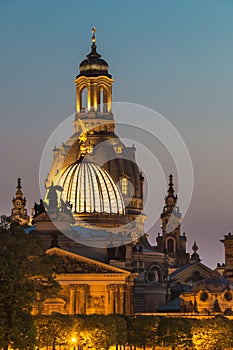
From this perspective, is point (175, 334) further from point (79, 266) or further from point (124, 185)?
point (124, 185)

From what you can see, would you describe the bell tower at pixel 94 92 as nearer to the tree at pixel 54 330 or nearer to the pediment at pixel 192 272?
the pediment at pixel 192 272

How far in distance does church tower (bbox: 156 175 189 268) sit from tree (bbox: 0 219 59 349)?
301 ft

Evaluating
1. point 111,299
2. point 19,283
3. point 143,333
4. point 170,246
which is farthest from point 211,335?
point 170,246

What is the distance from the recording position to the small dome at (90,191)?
148375 millimetres

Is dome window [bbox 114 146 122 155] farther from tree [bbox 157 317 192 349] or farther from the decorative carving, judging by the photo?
tree [bbox 157 317 192 349]

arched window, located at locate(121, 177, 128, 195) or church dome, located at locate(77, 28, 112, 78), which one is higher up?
church dome, located at locate(77, 28, 112, 78)

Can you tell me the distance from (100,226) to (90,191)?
7.16 meters

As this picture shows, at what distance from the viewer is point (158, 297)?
14212 centimetres

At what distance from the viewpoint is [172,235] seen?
584 feet

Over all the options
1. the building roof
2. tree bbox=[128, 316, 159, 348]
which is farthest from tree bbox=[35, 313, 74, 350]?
the building roof

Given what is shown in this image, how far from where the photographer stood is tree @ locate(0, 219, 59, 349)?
78188mm

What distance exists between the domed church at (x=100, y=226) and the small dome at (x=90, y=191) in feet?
0.37

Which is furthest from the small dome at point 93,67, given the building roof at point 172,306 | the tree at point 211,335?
the tree at point 211,335

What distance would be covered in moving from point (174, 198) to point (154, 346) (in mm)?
77433
